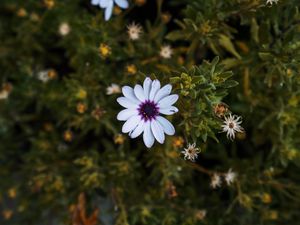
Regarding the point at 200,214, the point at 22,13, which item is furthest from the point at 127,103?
the point at 22,13

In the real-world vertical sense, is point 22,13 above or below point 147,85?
above

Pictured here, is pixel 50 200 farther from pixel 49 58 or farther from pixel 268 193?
pixel 268 193

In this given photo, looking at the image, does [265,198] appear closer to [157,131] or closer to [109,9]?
[157,131]

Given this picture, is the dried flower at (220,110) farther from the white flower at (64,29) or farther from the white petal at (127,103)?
the white flower at (64,29)

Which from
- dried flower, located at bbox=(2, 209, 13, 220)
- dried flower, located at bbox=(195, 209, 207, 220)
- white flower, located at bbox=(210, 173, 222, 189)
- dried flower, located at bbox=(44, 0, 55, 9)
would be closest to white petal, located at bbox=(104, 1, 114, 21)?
dried flower, located at bbox=(44, 0, 55, 9)

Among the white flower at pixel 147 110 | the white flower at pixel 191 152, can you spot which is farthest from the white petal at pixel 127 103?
the white flower at pixel 191 152

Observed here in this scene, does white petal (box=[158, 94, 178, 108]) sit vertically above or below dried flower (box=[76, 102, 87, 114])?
below

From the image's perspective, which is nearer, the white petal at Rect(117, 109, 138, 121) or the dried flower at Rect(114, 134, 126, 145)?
the white petal at Rect(117, 109, 138, 121)

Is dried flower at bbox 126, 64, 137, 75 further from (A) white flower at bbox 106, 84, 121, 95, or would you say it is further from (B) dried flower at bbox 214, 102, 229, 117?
(B) dried flower at bbox 214, 102, 229, 117

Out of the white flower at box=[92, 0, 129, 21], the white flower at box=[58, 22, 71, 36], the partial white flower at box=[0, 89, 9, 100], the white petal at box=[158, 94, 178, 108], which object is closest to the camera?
the white petal at box=[158, 94, 178, 108]
